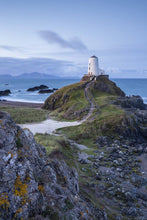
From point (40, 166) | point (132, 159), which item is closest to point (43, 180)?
point (40, 166)

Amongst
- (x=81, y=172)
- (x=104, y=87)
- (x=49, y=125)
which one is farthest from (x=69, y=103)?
(x=81, y=172)

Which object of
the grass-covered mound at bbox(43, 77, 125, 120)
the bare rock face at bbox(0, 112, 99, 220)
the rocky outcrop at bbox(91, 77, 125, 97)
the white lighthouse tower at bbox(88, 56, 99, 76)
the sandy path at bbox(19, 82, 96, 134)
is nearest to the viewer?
the bare rock face at bbox(0, 112, 99, 220)

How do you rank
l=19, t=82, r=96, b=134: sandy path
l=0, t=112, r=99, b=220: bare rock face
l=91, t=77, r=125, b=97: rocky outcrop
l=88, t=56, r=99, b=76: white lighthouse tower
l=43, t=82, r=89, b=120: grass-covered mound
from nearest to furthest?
l=0, t=112, r=99, b=220: bare rock face < l=19, t=82, r=96, b=134: sandy path < l=43, t=82, r=89, b=120: grass-covered mound < l=91, t=77, r=125, b=97: rocky outcrop < l=88, t=56, r=99, b=76: white lighthouse tower

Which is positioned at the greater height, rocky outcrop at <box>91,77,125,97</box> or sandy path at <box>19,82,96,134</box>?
rocky outcrop at <box>91,77,125,97</box>

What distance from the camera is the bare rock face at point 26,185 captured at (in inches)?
219

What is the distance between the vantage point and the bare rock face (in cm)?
557

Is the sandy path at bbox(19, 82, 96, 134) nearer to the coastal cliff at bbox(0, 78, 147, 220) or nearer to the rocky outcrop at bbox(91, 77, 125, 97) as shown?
the coastal cliff at bbox(0, 78, 147, 220)

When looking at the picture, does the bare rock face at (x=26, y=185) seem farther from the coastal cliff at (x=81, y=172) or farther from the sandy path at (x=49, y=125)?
the sandy path at (x=49, y=125)

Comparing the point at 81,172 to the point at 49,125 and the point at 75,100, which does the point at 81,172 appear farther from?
the point at 75,100

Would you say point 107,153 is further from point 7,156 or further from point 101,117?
point 7,156

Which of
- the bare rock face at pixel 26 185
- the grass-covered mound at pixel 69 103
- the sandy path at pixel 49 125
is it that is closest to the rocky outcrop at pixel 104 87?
the grass-covered mound at pixel 69 103

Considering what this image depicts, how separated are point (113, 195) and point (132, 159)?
8299 mm

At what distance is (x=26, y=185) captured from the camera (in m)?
6.02

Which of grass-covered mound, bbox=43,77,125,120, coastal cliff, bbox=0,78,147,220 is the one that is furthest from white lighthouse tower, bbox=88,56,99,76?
coastal cliff, bbox=0,78,147,220
